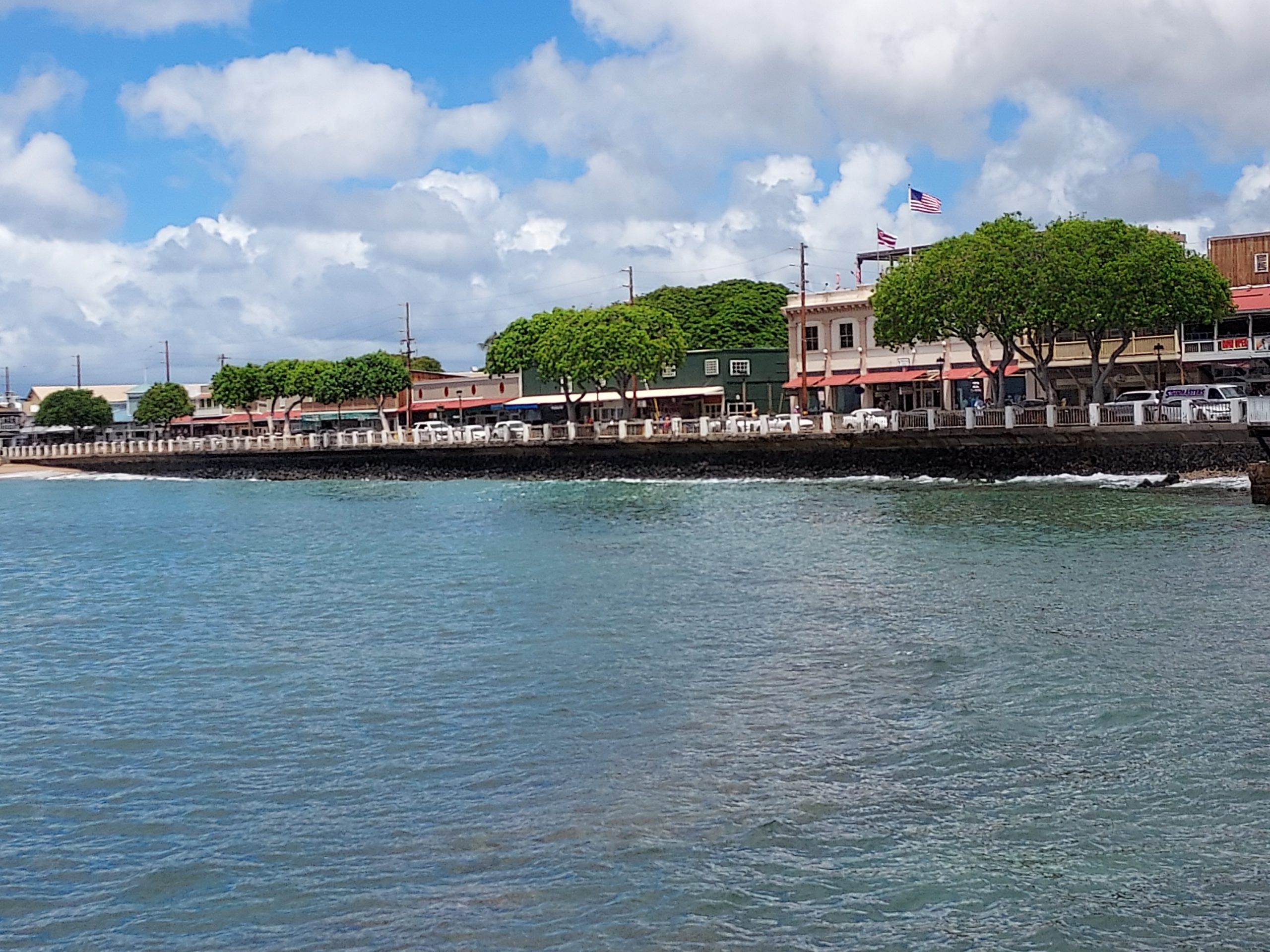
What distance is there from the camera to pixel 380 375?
3531 inches

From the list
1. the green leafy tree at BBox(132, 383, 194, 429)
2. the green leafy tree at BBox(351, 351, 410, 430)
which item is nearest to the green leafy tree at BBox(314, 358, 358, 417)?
the green leafy tree at BBox(351, 351, 410, 430)

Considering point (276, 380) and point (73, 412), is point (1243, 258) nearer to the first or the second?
point (276, 380)

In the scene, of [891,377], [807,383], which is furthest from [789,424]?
[807,383]

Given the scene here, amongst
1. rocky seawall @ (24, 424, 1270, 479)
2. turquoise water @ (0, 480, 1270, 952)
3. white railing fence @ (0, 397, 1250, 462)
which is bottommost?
turquoise water @ (0, 480, 1270, 952)

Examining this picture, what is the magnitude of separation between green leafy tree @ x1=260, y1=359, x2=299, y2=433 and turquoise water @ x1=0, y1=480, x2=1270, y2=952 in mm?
70668

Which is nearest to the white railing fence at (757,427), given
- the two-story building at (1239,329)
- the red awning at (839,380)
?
the red awning at (839,380)

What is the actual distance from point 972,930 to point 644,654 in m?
8.88

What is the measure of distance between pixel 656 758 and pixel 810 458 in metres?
41.9

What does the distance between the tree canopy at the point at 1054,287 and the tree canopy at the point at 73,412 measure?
93.2 meters

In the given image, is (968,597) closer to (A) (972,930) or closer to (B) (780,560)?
(B) (780,560)

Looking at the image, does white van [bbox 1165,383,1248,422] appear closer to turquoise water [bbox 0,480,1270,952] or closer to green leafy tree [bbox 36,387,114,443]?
turquoise water [bbox 0,480,1270,952]

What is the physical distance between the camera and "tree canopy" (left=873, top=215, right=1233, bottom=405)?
47.6 m

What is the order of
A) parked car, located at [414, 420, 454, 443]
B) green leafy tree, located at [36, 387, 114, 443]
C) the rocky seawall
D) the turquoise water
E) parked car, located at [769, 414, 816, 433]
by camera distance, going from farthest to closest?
green leafy tree, located at [36, 387, 114, 443] → parked car, located at [414, 420, 454, 443] → parked car, located at [769, 414, 816, 433] → the rocky seawall → the turquoise water

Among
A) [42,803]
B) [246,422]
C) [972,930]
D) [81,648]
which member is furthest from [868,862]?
[246,422]
